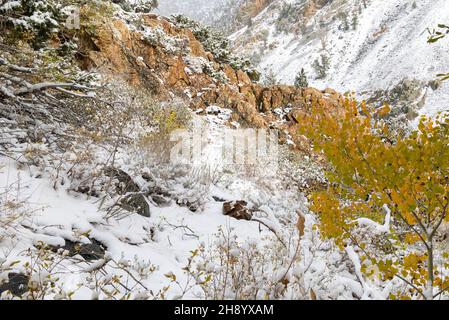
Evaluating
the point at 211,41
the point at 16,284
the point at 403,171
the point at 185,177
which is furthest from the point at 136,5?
the point at 16,284

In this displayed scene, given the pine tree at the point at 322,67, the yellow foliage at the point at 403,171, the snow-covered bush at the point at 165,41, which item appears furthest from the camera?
the pine tree at the point at 322,67

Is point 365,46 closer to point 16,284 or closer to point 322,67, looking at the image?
point 322,67

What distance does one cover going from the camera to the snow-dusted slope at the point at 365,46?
35.0 meters

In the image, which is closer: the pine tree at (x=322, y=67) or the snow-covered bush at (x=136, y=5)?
the snow-covered bush at (x=136, y=5)

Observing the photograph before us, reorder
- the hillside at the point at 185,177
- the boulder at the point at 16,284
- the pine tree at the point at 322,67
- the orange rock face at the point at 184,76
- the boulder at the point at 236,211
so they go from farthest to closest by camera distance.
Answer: the pine tree at the point at 322,67 → the orange rock face at the point at 184,76 → the boulder at the point at 236,211 → the hillside at the point at 185,177 → the boulder at the point at 16,284

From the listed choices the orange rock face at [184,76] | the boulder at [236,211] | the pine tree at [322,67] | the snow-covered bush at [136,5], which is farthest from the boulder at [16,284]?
the pine tree at [322,67]

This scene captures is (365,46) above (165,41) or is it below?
above

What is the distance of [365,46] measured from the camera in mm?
44625

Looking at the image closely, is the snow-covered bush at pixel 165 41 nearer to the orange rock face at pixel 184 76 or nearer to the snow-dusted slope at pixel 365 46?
the orange rock face at pixel 184 76

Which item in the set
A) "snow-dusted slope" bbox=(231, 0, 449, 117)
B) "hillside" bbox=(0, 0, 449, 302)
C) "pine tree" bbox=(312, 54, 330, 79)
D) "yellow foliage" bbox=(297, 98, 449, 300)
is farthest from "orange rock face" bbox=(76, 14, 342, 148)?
"pine tree" bbox=(312, 54, 330, 79)

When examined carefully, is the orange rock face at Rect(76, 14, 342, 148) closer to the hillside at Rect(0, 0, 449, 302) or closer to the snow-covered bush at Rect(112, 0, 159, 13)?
the hillside at Rect(0, 0, 449, 302)

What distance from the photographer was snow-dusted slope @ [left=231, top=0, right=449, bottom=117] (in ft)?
115

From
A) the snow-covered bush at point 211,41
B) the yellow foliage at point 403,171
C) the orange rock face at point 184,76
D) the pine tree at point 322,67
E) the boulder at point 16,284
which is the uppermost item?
the pine tree at point 322,67
